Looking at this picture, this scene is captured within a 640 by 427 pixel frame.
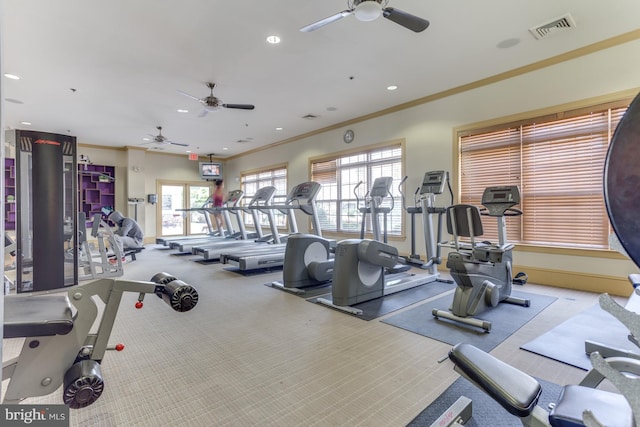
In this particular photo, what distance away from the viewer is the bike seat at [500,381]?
0.98m

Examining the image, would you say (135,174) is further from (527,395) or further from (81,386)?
(527,395)

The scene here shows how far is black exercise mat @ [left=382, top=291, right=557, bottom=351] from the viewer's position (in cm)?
258

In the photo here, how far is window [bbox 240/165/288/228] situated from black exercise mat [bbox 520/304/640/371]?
6714 millimetres

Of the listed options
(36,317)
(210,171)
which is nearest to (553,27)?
(36,317)

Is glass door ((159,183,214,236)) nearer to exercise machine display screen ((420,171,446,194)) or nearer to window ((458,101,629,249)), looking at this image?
exercise machine display screen ((420,171,446,194))

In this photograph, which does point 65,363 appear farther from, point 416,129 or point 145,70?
point 416,129

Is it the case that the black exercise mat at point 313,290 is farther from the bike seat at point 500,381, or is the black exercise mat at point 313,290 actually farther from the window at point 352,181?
the bike seat at point 500,381

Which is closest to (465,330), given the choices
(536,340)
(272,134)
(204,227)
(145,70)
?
(536,340)

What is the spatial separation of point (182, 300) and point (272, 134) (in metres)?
7.58

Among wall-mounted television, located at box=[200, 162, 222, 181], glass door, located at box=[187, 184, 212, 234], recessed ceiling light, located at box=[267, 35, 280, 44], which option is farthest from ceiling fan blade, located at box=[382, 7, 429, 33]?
glass door, located at box=[187, 184, 212, 234]

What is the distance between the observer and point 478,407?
1.70m

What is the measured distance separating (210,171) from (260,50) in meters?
8.14

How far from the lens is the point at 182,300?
1.50 metres

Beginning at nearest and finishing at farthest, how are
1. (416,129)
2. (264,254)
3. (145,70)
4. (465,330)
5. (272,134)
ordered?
(465,330), (145,70), (264,254), (416,129), (272,134)
